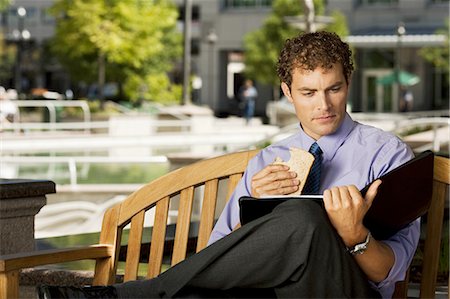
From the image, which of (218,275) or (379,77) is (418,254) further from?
(379,77)

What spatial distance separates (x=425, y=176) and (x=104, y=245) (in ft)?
3.83

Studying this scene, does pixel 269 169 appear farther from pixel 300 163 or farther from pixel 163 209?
pixel 163 209

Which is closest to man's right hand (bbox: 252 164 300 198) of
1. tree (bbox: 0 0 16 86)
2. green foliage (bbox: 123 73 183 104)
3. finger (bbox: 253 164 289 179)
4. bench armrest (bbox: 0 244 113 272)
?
finger (bbox: 253 164 289 179)

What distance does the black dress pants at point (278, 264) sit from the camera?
111 inches

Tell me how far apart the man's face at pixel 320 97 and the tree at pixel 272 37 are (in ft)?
144

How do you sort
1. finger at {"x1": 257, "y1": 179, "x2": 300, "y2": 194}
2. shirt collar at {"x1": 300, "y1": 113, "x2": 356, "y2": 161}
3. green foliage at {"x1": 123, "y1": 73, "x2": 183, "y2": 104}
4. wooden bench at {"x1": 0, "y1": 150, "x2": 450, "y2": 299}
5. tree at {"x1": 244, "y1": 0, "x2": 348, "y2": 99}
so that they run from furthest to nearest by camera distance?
tree at {"x1": 244, "y1": 0, "x2": 348, "y2": 99} < green foliage at {"x1": 123, "y1": 73, "x2": 183, "y2": 104} < wooden bench at {"x1": 0, "y1": 150, "x2": 450, "y2": 299} < shirt collar at {"x1": 300, "y1": 113, "x2": 356, "y2": 161} < finger at {"x1": 257, "y1": 179, "x2": 300, "y2": 194}

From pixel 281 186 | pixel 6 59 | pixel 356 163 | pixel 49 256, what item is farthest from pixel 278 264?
pixel 6 59

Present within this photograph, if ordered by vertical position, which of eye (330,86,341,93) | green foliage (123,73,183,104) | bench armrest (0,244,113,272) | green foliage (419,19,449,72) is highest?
green foliage (419,19,449,72)

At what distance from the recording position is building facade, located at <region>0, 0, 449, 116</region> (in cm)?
5303

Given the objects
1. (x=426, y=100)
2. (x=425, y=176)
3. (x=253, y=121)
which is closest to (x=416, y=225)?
(x=425, y=176)

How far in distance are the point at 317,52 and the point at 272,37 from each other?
45.9 meters

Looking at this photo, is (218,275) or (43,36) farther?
(43,36)

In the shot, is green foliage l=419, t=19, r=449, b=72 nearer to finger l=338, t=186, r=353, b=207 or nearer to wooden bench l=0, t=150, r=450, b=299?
wooden bench l=0, t=150, r=450, b=299

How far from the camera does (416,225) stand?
3.27 metres
